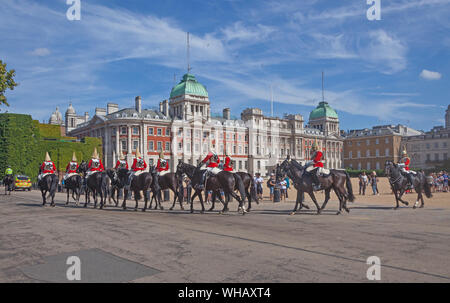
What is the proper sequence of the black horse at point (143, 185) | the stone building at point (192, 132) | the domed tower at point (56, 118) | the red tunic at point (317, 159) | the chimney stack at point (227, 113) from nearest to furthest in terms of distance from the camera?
the red tunic at point (317, 159) → the black horse at point (143, 185) → the stone building at point (192, 132) → the chimney stack at point (227, 113) → the domed tower at point (56, 118)

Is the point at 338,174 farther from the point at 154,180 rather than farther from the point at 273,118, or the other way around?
the point at 273,118

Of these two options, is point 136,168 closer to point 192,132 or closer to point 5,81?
A: point 5,81

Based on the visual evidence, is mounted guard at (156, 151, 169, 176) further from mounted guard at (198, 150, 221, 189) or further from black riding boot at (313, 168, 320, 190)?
black riding boot at (313, 168, 320, 190)

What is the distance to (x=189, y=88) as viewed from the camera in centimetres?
8825

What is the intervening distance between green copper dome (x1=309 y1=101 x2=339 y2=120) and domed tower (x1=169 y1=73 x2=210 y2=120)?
Result: 149 ft

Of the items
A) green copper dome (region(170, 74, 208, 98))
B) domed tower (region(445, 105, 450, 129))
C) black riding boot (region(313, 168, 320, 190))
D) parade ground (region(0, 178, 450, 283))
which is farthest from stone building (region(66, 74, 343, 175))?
parade ground (region(0, 178, 450, 283))

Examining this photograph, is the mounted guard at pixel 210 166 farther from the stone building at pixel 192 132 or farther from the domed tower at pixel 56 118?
the domed tower at pixel 56 118

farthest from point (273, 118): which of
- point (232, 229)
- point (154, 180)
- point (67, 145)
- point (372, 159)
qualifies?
point (232, 229)

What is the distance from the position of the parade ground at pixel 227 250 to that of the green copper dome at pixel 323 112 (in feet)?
360

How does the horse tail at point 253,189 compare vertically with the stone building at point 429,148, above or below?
below

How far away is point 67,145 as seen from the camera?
200ft

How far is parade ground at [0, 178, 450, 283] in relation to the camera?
624cm

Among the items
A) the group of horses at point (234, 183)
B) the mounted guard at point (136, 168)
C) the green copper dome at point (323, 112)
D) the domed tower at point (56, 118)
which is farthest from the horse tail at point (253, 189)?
the domed tower at point (56, 118)

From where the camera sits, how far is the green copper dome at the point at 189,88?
8806 cm
